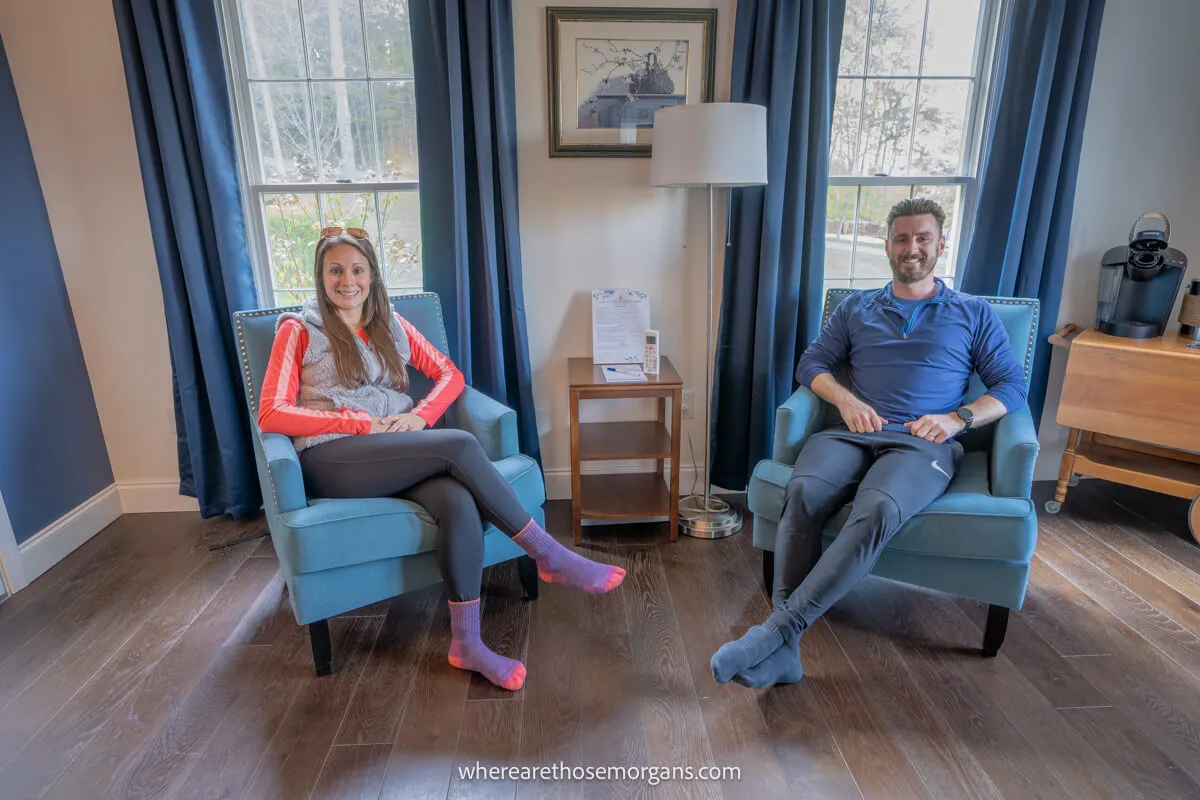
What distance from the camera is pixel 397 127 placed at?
2512 mm

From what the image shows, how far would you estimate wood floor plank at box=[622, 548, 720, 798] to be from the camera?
4.99 ft

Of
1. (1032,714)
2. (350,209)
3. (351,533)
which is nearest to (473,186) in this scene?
(350,209)

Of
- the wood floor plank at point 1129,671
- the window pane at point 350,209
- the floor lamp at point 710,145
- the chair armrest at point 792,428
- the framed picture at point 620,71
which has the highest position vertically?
the framed picture at point 620,71

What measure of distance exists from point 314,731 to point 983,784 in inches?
59.9

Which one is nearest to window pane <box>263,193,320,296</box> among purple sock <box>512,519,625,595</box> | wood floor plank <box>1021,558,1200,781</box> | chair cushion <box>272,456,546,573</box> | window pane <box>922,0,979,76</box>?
chair cushion <box>272,456,546,573</box>

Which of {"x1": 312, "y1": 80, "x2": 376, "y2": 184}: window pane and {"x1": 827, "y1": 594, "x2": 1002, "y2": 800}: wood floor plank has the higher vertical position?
{"x1": 312, "y1": 80, "x2": 376, "y2": 184}: window pane

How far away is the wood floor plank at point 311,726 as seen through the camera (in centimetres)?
147

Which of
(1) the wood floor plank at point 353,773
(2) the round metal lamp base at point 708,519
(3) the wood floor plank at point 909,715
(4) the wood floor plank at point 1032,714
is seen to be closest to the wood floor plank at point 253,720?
(1) the wood floor plank at point 353,773

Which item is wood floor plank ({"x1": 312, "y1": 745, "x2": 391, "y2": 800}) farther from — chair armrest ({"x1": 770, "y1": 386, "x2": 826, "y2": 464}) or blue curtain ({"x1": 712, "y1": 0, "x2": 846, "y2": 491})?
blue curtain ({"x1": 712, "y1": 0, "x2": 846, "y2": 491})

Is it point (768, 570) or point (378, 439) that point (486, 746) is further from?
point (768, 570)

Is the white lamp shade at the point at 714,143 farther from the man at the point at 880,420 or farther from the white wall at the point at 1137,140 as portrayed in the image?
the white wall at the point at 1137,140

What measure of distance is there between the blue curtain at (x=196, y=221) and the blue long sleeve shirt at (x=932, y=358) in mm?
2207

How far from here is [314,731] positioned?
1.61 metres

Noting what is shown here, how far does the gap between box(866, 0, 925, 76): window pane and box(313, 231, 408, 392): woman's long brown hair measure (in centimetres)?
202
